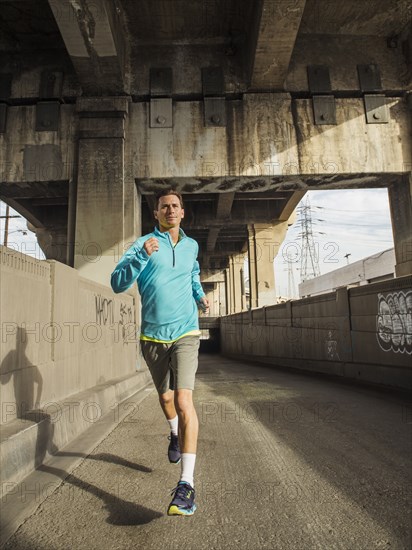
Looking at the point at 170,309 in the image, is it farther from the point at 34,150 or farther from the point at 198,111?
the point at 34,150

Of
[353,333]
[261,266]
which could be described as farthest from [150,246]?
[261,266]

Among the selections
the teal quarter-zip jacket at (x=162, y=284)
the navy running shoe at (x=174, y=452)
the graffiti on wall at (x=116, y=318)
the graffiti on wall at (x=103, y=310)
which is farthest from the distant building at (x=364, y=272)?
the teal quarter-zip jacket at (x=162, y=284)

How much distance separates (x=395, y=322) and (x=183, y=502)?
230 inches

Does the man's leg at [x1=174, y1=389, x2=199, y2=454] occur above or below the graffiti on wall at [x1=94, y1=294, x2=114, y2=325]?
below

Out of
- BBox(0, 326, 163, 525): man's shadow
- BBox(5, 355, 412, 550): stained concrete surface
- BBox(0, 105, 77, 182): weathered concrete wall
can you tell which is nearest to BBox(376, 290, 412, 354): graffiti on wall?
BBox(5, 355, 412, 550): stained concrete surface

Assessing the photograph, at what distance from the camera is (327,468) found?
3.32m

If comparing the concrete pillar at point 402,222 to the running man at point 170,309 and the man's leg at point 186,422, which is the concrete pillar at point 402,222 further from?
the man's leg at point 186,422

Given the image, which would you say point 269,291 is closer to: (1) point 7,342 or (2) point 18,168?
(2) point 18,168

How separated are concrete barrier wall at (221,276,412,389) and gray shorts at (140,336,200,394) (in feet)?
16.4

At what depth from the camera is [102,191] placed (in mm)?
11289

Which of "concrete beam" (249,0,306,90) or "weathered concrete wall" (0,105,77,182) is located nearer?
"concrete beam" (249,0,306,90)

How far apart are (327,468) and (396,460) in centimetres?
68

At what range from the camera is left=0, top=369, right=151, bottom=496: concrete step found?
289 cm

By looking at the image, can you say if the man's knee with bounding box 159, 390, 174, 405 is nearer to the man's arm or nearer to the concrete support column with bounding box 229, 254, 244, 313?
the man's arm
